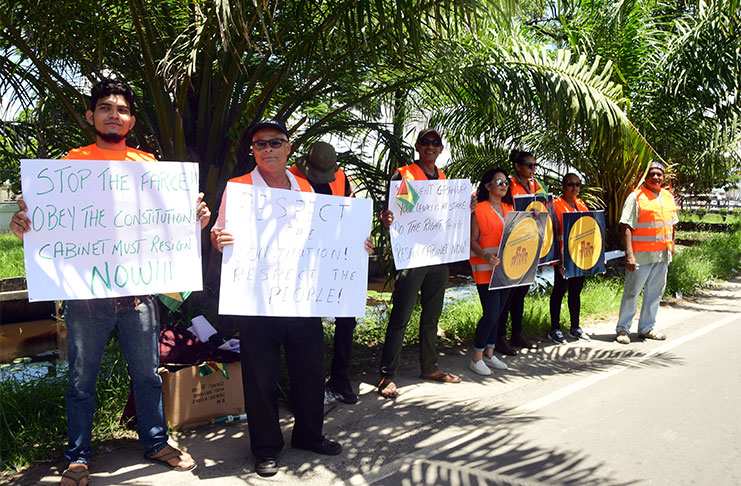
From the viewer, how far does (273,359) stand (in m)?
3.48

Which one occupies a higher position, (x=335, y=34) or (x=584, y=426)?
(x=335, y=34)

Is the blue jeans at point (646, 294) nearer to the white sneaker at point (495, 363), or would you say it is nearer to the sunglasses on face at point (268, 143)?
the white sneaker at point (495, 363)

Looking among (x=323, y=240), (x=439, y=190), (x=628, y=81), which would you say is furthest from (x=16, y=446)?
(x=628, y=81)

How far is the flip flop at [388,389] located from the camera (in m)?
4.69

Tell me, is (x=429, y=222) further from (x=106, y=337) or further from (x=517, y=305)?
(x=106, y=337)

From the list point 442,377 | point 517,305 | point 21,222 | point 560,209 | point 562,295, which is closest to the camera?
point 21,222

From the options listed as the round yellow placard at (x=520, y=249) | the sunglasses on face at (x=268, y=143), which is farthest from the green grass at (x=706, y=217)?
the sunglasses on face at (x=268, y=143)

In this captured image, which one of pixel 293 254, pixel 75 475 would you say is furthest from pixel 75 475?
pixel 293 254

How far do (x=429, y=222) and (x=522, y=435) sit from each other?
1.66 m

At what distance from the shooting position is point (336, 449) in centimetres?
364

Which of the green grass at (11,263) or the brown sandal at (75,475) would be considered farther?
the green grass at (11,263)

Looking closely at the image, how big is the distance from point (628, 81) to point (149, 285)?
336 inches

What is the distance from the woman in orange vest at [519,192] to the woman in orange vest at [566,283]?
429 millimetres

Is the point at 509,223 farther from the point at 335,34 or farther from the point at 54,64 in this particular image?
the point at 54,64
